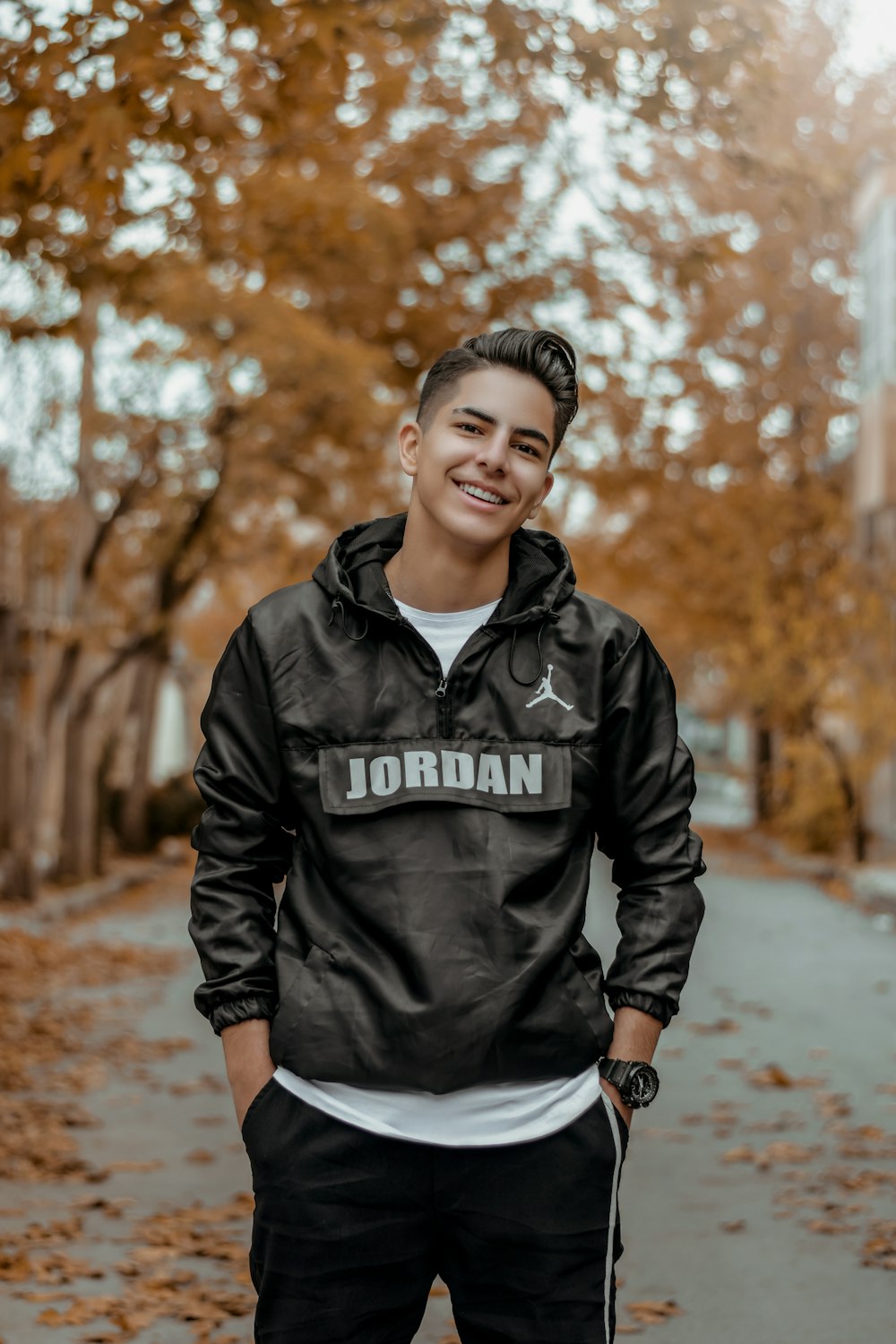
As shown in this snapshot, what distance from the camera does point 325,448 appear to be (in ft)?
71.1

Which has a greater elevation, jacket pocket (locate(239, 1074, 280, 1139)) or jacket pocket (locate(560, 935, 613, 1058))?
jacket pocket (locate(560, 935, 613, 1058))

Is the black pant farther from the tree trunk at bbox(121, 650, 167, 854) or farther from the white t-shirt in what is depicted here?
the tree trunk at bbox(121, 650, 167, 854)

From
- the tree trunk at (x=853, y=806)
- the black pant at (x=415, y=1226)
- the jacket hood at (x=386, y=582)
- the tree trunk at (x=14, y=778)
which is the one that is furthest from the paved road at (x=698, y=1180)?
the tree trunk at (x=853, y=806)

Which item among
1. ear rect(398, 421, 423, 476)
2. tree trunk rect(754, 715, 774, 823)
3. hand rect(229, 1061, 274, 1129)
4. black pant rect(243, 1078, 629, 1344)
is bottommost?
tree trunk rect(754, 715, 774, 823)

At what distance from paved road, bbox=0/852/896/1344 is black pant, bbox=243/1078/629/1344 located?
2.51 meters

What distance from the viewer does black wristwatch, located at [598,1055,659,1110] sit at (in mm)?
2664

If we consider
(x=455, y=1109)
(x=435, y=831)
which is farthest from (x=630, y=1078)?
(x=435, y=831)

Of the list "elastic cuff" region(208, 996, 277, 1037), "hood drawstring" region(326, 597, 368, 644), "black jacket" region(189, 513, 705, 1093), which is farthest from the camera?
"hood drawstring" region(326, 597, 368, 644)

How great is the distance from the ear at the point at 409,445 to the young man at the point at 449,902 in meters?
0.11

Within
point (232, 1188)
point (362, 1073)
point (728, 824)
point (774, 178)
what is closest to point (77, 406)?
point (774, 178)

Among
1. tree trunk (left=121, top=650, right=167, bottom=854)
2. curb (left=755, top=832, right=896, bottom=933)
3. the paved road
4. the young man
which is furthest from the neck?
tree trunk (left=121, top=650, right=167, bottom=854)

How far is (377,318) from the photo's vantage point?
62.3 ft

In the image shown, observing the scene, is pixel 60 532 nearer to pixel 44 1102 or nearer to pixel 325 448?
pixel 325 448

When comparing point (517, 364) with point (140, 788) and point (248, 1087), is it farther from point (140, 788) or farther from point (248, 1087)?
point (140, 788)
